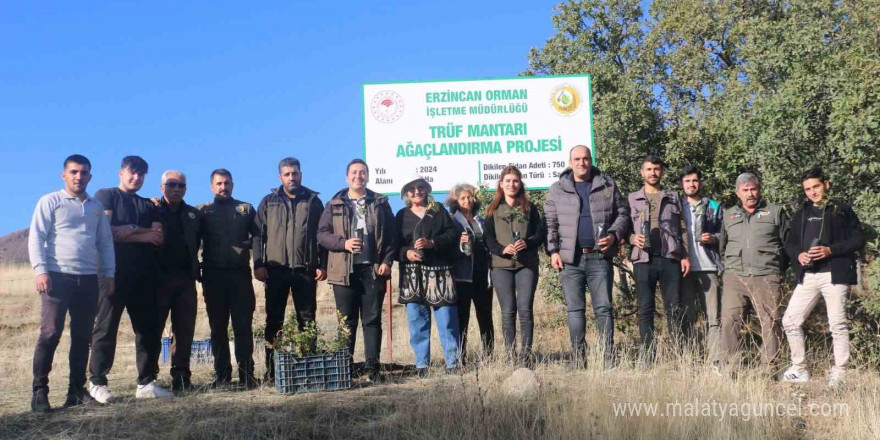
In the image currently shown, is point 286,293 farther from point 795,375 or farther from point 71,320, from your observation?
point 795,375

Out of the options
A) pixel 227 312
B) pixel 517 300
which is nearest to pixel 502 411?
pixel 517 300

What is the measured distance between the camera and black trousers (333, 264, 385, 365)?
24.4ft

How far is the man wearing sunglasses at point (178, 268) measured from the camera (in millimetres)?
7289

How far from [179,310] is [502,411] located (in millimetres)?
3105

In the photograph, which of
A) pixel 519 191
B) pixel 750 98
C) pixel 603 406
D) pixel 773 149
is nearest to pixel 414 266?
pixel 519 191

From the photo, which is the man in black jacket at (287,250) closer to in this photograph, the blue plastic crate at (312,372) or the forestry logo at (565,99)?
the blue plastic crate at (312,372)

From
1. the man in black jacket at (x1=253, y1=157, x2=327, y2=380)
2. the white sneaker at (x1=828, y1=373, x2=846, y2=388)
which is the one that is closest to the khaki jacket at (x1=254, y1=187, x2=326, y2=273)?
the man in black jacket at (x1=253, y1=157, x2=327, y2=380)

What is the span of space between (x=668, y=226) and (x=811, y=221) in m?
1.22

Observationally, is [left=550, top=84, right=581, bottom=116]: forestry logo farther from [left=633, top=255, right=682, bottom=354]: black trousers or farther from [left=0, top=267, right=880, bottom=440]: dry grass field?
[left=0, top=267, right=880, bottom=440]: dry grass field

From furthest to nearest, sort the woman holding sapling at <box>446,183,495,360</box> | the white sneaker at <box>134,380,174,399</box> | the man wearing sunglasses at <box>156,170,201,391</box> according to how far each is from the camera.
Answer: the woman holding sapling at <box>446,183,495,360</box> → the man wearing sunglasses at <box>156,170,201,391</box> → the white sneaker at <box>134,380,174,399</box>

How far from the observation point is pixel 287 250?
24.3ft

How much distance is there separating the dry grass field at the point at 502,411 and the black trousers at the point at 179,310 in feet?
1.62

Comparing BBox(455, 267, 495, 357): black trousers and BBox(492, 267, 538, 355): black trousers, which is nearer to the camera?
BBox(492, 267, 538, 355): black trousers

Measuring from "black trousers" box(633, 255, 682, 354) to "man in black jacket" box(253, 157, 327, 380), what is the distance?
290 cm
